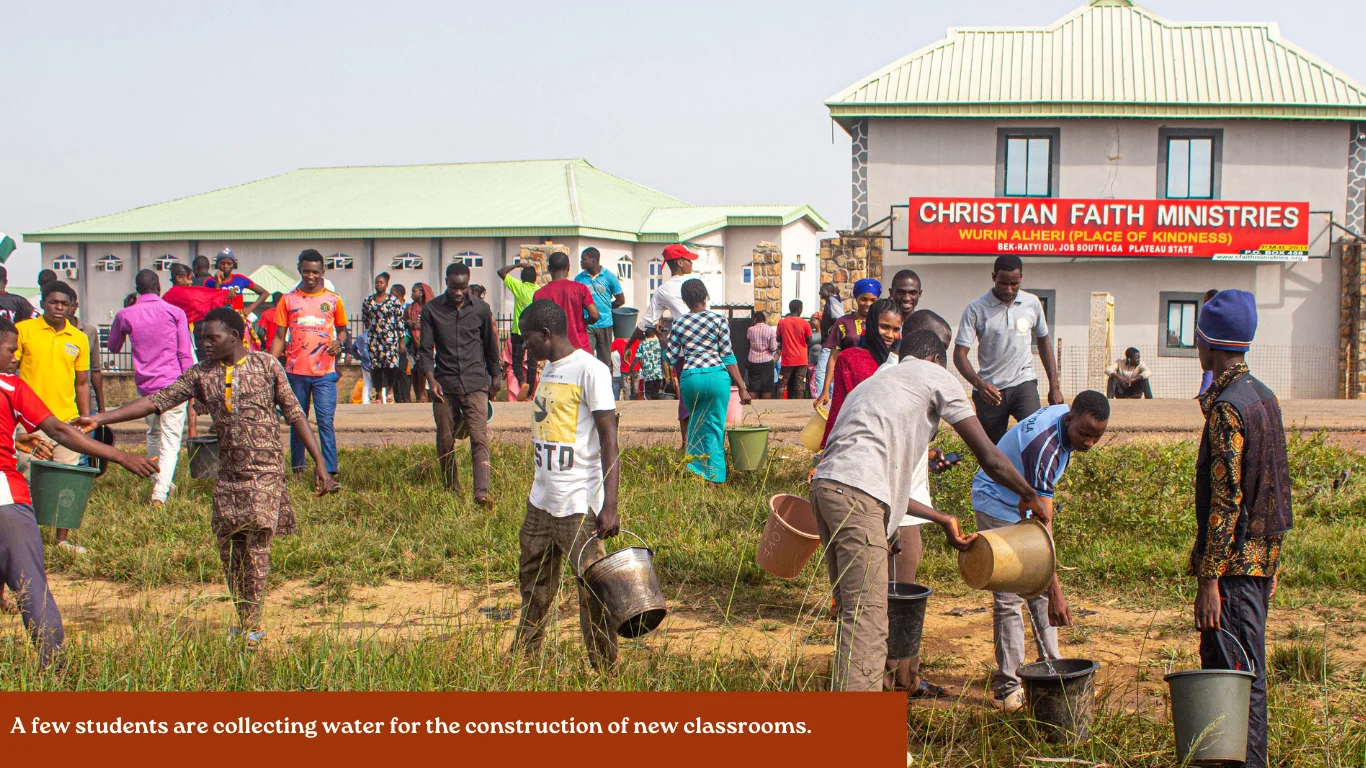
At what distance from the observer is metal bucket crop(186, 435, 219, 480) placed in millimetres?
9148

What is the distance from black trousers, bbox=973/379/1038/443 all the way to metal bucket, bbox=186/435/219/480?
5882mm

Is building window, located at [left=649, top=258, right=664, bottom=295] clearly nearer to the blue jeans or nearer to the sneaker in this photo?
the blue jeans

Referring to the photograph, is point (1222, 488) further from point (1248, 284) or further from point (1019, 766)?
point (1248, 284)

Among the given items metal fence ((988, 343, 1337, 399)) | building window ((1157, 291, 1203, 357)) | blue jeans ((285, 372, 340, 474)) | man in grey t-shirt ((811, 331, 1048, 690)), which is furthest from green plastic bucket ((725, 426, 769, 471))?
building window ((1157, 291, 1203, 357))

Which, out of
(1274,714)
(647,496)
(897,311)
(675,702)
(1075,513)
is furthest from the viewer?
(647,496)

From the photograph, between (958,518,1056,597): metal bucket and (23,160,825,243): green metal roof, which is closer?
(958,518,1056,597): metal bucket

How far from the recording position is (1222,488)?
13.1 feet

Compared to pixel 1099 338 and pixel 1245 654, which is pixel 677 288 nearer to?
pixel 1245 654

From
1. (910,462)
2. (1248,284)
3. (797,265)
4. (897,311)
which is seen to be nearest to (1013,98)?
(1248,284)

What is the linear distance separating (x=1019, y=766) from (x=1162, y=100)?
21938 mm

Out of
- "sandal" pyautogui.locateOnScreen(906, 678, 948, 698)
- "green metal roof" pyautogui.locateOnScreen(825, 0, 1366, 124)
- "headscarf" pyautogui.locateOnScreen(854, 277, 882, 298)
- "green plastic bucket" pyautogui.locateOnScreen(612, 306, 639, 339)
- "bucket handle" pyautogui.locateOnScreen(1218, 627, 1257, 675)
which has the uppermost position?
"green metal roof" pyautogui.locateOnScreen(825, 0, 1366, 124)

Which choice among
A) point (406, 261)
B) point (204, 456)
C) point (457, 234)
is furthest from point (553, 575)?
point (406, 261)

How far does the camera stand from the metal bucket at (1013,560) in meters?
4.46

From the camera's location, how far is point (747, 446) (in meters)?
9.62
